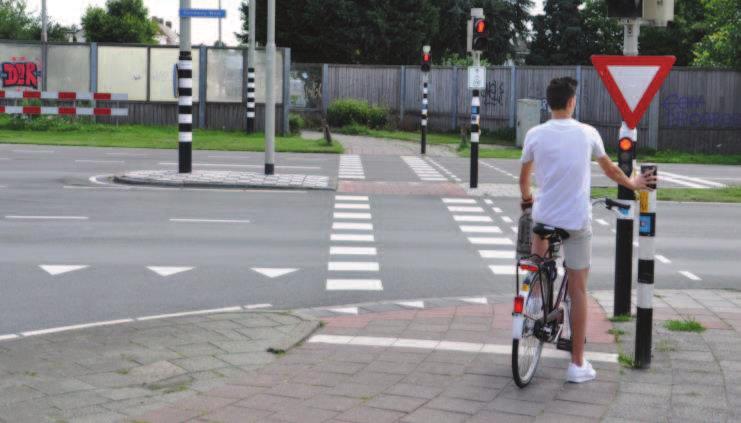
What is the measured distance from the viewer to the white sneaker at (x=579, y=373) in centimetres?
645

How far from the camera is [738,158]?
104 ft

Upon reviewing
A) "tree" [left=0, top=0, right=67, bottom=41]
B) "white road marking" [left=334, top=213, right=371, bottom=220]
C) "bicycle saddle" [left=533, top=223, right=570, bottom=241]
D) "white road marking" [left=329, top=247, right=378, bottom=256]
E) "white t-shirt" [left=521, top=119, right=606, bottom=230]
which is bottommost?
"white road marking" [left=329, top=247, right=378, bottom=256]

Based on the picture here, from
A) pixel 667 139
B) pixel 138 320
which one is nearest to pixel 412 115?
pixel 667 139

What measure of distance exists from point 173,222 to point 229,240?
5.99 ft

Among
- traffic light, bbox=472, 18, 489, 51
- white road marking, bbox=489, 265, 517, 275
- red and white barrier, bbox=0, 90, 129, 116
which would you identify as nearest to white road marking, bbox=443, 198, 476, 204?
traffic light, bbox=472, 18, 489, 51

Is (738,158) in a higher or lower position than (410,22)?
lower

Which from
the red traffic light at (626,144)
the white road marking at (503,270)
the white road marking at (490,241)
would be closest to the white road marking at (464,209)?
the white road marking at (490,241)

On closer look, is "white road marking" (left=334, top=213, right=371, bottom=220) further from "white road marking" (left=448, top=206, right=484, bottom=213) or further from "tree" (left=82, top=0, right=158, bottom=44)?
"tree" (left=82, top=0, right=158, bottom=44)

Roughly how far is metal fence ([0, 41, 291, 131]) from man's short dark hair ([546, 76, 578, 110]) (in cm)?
3039

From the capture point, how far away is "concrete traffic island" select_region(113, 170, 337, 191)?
Result: 19.7 metres

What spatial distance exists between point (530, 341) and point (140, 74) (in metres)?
32.1

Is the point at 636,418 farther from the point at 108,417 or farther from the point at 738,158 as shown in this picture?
the point at 738,158

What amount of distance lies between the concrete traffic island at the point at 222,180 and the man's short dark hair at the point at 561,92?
42.7ft

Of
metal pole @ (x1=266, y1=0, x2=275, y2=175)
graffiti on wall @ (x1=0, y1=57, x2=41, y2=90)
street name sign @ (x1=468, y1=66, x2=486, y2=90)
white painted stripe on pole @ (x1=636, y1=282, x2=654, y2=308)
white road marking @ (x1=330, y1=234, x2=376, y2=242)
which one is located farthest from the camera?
graffiti on wall @ (x1=0, y1=57, x2=41, y2=90)
